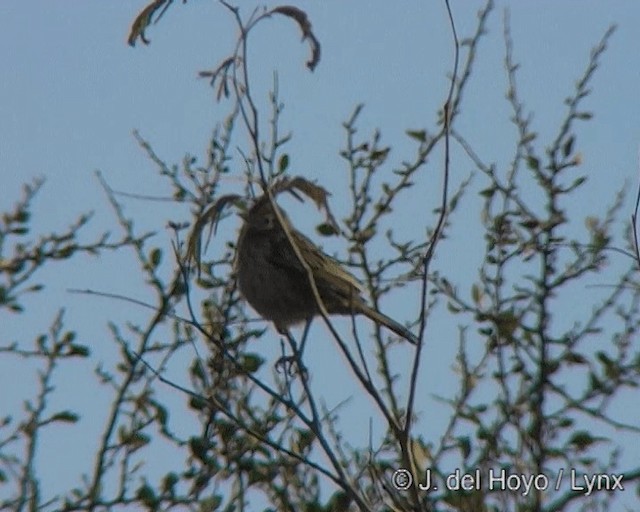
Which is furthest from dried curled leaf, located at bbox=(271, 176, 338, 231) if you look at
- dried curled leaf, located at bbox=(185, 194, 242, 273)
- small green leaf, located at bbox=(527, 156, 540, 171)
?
small green leaf, located at bbox=(527, 156, 540, 171)

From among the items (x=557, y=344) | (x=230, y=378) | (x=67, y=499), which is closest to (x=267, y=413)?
(x=230, y=378)

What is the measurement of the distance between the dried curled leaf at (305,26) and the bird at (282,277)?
2062mm

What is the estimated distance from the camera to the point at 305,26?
468 cm

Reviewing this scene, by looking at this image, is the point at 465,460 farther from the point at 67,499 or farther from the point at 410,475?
the point at 67,499

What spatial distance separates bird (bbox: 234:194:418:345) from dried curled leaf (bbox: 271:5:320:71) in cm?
206

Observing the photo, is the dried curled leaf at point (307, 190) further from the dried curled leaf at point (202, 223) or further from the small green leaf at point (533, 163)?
the small green leaf at point (533, 163)

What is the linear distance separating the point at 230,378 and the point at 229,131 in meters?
1.24

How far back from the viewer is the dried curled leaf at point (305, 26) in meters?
4.63

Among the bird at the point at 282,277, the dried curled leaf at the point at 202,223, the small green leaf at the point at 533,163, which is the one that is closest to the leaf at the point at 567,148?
the small green leaf at the point at 533,163

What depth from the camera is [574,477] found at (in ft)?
15.6

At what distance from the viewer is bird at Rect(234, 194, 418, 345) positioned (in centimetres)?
682
